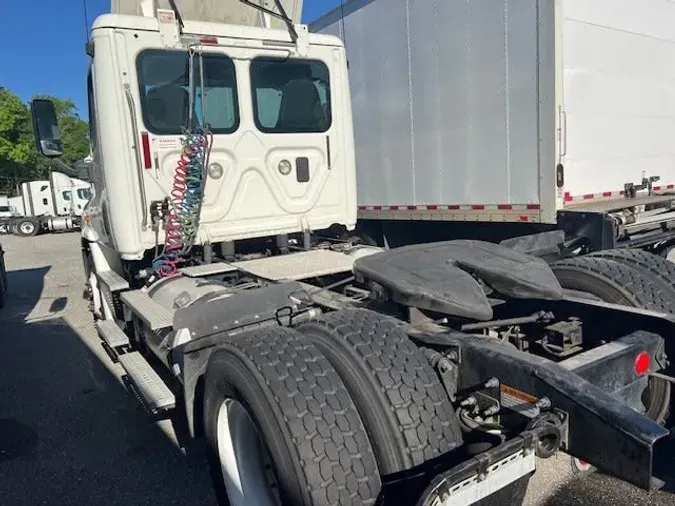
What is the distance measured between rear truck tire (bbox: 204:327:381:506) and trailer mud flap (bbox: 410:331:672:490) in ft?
1.94

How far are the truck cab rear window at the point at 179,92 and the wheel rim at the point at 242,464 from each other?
106 inches

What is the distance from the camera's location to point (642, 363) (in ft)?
8.30

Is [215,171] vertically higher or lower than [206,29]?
lower

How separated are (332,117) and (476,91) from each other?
2.03 meters

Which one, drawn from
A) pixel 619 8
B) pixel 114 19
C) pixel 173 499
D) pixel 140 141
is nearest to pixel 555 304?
pixel 173 499

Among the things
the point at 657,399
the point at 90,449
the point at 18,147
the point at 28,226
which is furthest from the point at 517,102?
the point at 18,147

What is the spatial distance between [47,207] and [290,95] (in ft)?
80.2

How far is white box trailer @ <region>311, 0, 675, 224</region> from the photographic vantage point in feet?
18.6

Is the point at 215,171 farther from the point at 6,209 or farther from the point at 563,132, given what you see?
the point at 6,209

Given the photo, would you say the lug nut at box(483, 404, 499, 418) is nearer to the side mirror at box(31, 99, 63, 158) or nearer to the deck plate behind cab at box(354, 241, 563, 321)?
the deck plate behind cab at box(354, 241, 563, 321)

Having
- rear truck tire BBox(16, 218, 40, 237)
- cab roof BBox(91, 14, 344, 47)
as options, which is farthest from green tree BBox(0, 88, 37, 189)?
cab roof BBox(91, 14, 344, 47)

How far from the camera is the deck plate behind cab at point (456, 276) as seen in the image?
99.9 inches

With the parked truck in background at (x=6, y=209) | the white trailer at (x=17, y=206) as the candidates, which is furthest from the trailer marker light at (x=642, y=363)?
the parked truck in background at (x=6, y=209)

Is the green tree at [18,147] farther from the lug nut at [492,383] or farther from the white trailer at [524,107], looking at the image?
the lug nut at [492,383]
